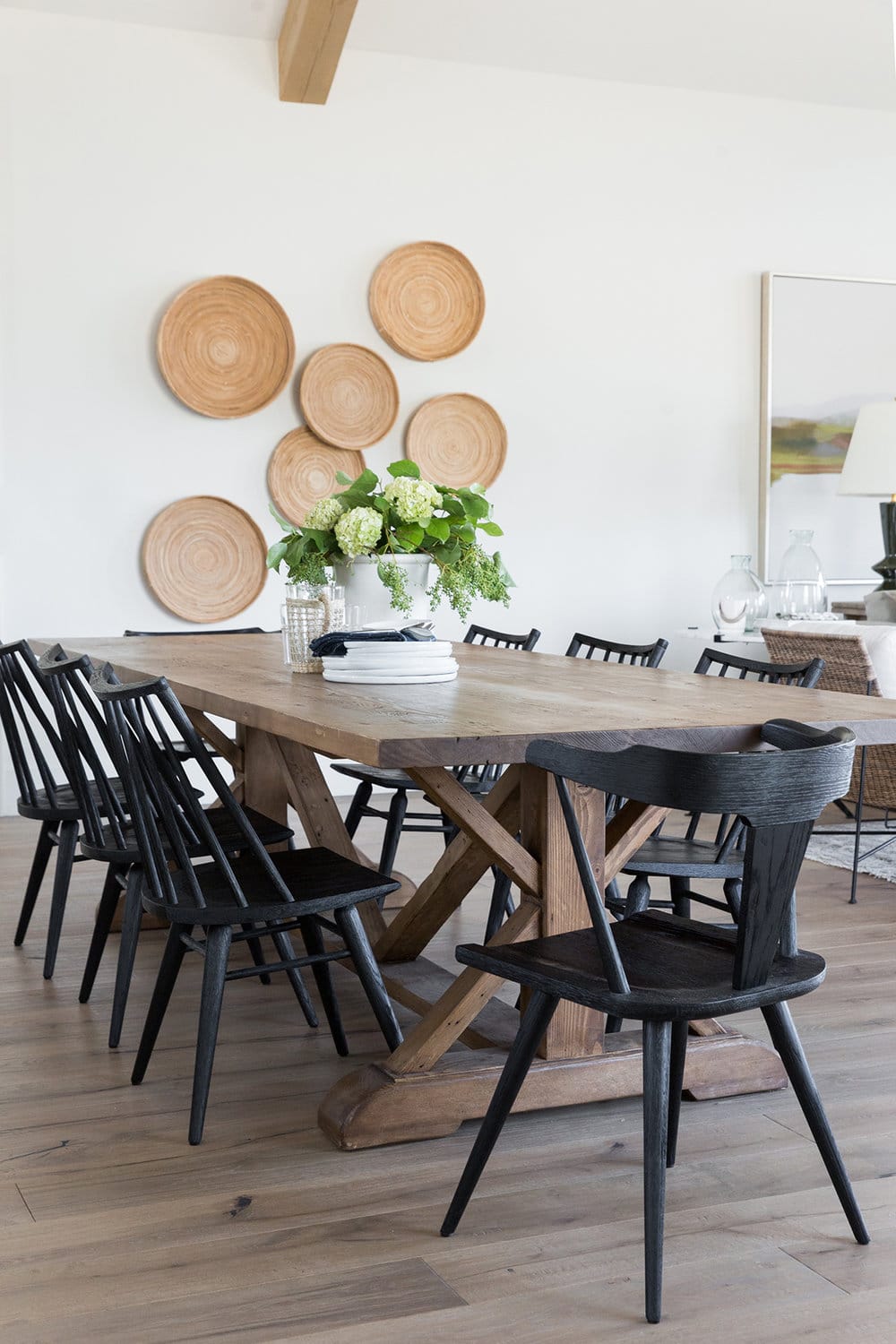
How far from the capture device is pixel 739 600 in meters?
5.73

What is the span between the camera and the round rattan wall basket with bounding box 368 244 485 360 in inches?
225

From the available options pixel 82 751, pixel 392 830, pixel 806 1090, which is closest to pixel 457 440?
pixel 392 830

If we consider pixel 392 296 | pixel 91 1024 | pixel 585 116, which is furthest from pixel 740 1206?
pixel 585 116

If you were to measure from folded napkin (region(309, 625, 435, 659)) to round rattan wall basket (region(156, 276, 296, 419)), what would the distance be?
9.55 feet

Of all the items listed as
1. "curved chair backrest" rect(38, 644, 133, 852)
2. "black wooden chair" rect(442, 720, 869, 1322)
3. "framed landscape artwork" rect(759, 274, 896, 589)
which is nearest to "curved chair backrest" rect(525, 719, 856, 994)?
"black wooden chair" rect(442, 720, 869, 1322)

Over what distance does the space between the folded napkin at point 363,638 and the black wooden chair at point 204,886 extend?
0.47 metres

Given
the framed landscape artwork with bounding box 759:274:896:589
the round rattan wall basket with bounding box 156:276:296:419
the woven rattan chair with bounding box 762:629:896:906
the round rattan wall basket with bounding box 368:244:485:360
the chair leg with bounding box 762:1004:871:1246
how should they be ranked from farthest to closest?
the framed landscape artwork with bounding box 759:274:896:589, the round rattan wall basket with bounding box 368:244:485:360, the round rattan wall basket with bounding box 156:276:296:419, the woven rattan chair with bounding box 762:629:896:906, the chair leg with bounding box 762:1004:871:1246

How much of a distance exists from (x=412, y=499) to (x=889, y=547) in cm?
358

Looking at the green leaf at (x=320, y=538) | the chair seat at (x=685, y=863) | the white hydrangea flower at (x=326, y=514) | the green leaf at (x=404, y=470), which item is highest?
the green leaf at (x=404, y=470)

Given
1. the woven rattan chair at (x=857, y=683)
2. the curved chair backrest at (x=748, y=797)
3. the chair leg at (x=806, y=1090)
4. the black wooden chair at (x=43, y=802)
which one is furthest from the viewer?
the woven rattan chair at (x=857, y=683)

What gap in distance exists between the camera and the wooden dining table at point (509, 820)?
81.0 inches

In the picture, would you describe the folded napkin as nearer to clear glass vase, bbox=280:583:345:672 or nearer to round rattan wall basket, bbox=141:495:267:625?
clear glass vase, bbox=280:583:345:672

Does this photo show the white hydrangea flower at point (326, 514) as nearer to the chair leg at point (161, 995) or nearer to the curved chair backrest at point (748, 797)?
the chair leg at point (161, 995)

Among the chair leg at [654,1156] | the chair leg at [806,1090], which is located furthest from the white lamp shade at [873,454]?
the chair leg at [654,1156]
